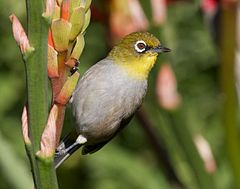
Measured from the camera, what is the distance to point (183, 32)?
2855 mm

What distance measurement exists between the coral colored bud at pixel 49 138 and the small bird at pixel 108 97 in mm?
255

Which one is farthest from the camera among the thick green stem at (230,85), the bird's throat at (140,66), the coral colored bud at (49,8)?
the thick green stem at (230,85)

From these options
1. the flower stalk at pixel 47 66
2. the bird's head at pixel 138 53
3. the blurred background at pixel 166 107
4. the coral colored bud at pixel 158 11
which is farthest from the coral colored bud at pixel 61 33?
the coral colored bud at pixel 158 11

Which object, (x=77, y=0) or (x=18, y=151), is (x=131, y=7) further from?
(x=77, y=0)

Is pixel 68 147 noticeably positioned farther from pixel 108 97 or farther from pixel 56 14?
pixel 56 14

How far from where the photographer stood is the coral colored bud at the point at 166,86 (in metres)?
2.10

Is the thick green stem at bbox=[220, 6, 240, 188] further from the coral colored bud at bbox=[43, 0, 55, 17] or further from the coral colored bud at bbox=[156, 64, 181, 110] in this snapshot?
the coral colored bud at bbox=[43, 0, 55, 17]

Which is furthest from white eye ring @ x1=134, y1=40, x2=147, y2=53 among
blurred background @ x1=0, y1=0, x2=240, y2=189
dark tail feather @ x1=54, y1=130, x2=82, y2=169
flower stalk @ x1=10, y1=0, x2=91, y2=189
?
blurred background @ x1=0, y1=0, x2=240, y2=189

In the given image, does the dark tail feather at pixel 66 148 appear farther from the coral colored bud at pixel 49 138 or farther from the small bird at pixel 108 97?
the coral colored bud at pixel 49 138

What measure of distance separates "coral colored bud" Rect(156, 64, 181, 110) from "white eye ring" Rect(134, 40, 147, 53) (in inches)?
24.9

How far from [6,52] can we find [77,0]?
1677 millimetres

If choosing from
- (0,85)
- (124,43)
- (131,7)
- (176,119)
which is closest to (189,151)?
(176,119)

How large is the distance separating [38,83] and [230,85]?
1073mm

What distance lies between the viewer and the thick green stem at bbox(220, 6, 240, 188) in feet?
6.57
